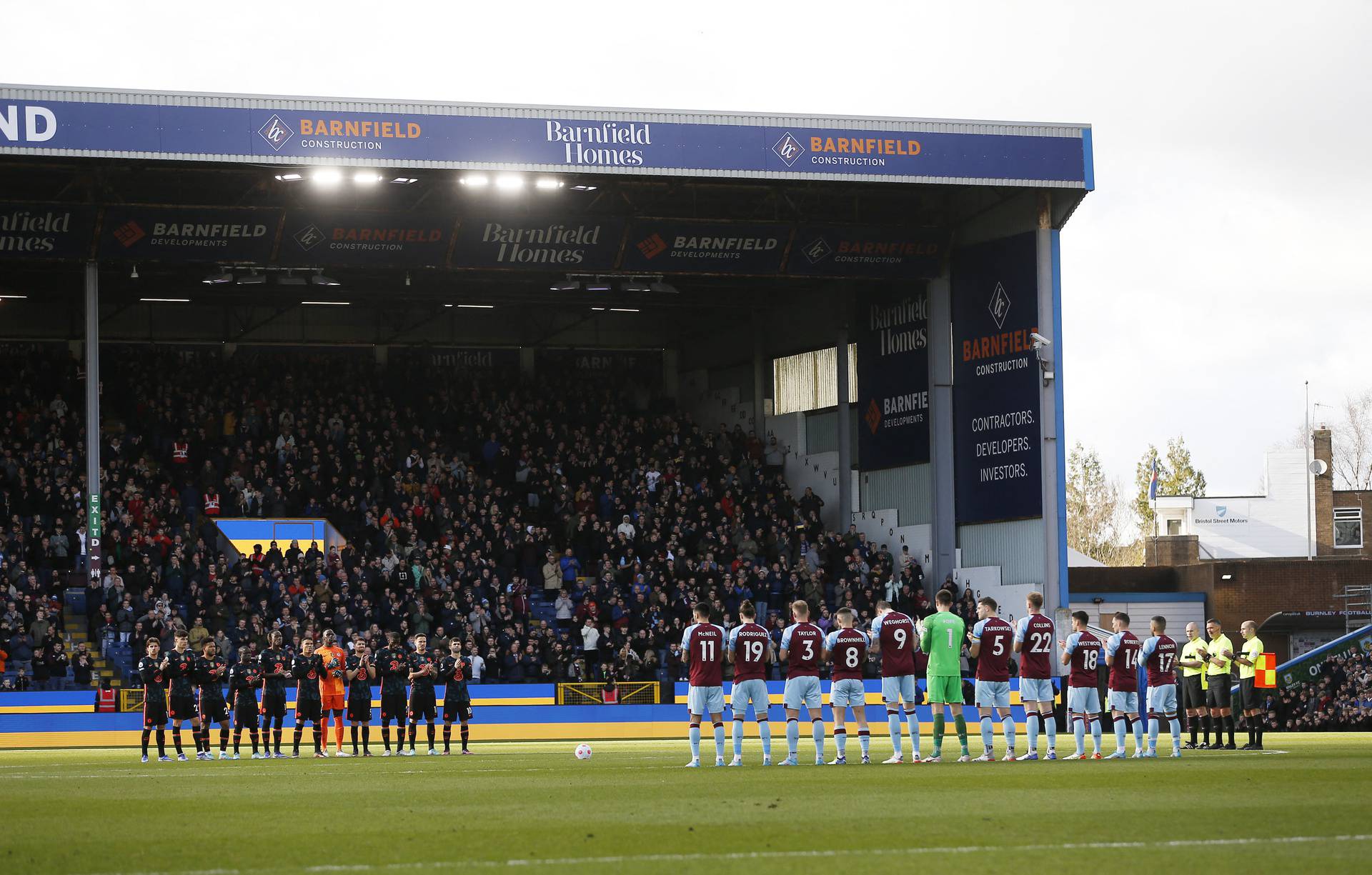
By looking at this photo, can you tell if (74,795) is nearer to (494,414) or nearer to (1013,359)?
(1013,359)

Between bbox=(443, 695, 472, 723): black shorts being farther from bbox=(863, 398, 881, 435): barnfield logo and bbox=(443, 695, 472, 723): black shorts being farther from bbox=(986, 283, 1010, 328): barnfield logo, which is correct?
bbox=(863, 398, 881, 435): barnfield logo

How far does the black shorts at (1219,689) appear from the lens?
26.0 metres

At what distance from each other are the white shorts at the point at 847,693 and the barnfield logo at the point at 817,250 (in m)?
19.7

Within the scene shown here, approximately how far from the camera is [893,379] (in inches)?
1679

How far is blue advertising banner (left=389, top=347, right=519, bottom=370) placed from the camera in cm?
Answer: 4991

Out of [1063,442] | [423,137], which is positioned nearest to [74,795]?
[423,137]

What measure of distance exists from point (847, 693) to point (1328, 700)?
19.6m

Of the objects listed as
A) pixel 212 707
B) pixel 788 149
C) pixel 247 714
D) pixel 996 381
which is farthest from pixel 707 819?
pixel 996 381

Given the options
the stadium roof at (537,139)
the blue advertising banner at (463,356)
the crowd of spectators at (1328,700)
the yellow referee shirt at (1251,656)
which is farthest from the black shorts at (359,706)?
the blue advertising banner at (463,356)

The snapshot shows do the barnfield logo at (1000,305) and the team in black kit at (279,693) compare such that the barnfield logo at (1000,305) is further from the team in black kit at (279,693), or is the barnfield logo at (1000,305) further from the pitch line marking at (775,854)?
the pitch line marking at (775,854)

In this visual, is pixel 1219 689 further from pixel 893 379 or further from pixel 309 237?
pixel 309 237

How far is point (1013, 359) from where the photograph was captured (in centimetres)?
3878

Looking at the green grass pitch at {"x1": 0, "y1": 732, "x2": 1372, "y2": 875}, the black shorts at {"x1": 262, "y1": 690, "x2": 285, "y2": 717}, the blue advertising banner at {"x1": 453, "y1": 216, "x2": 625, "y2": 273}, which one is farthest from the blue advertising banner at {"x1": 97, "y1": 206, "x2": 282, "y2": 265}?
the green grass pitch at {"x1": 0, "y1": 732, "x2": 1372, "y2": 875}

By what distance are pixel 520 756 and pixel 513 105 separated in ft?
47.2
